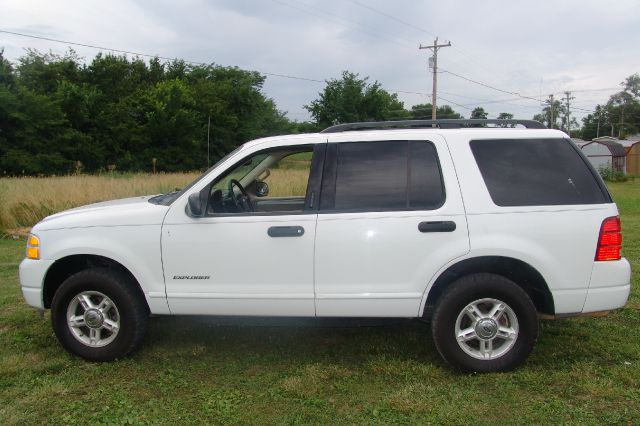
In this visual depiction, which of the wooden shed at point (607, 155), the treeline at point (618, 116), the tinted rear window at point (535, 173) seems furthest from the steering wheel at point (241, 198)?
the treeline at point (618, 116)

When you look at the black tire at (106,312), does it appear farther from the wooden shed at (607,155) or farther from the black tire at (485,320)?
the wooden shed at (607,155)

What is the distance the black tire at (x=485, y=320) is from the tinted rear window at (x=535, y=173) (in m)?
0.62

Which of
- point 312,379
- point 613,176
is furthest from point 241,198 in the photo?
point 613,176

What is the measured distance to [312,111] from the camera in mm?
56969

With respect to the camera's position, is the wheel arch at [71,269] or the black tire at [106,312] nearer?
the black tire at [106,312]

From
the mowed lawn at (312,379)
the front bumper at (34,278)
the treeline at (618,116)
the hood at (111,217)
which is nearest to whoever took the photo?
the mowed lawn at (312,379)

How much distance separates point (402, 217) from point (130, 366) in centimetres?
242

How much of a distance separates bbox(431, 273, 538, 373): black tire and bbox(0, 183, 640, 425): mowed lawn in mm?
127

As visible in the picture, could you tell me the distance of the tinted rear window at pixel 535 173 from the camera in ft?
12.7

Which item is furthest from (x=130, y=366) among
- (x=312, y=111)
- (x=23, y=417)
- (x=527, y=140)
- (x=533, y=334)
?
(x=312, y=111)

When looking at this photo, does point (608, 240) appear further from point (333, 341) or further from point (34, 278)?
point (34, 278)

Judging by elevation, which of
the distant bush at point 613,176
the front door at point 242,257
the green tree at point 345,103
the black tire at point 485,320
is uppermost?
the green tree at point 345,103

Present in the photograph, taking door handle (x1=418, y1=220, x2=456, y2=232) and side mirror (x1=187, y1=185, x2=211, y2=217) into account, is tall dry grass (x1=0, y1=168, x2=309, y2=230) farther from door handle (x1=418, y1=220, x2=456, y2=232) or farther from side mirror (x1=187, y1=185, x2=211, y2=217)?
door handle (x1=418, y1=220, x2=456, y2=232)

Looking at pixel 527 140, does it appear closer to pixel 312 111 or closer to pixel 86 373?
pixel 86 373
